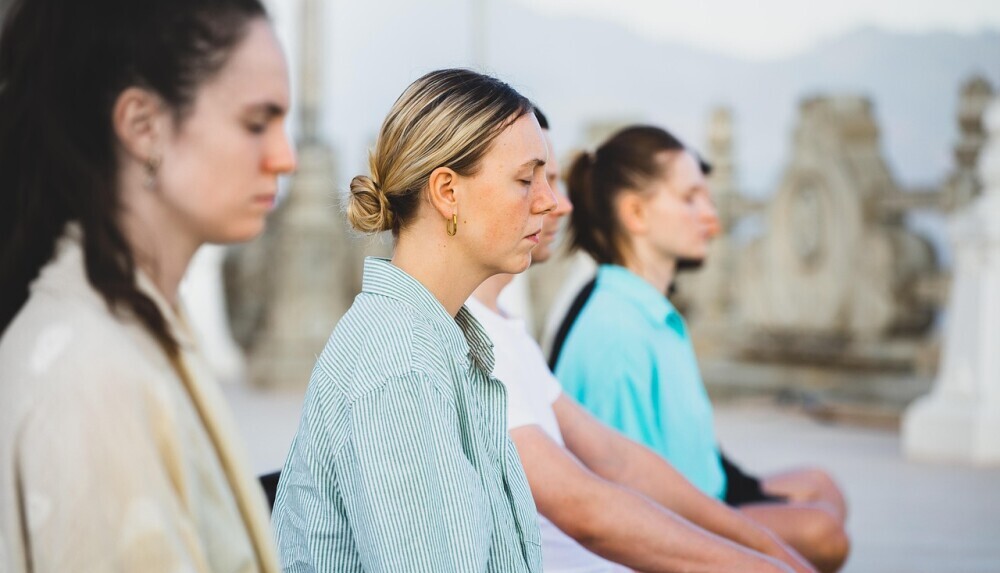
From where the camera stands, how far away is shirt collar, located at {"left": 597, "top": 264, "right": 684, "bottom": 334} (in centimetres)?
312

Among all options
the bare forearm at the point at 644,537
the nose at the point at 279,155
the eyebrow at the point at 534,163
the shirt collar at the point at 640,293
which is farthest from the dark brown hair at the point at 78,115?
the shirt collar at the point at 640,293

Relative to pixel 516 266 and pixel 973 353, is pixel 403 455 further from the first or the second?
pixel 973 353

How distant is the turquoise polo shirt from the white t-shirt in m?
0.55

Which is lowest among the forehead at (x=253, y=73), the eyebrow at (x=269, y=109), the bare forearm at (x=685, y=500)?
the bare forearm at (x=685, y=500)

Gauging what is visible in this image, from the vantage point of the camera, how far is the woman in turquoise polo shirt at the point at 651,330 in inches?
118

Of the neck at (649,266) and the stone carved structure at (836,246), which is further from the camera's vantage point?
the stone carved structure at (836,246)

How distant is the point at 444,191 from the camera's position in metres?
1.79

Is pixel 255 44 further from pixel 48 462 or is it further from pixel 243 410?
pixel 243 410

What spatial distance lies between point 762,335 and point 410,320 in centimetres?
864

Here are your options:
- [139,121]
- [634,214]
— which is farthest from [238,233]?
[634,214]

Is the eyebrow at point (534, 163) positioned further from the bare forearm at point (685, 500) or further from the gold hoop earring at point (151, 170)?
the bare forearm at point (685, 500)

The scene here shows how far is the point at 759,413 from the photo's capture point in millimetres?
9898

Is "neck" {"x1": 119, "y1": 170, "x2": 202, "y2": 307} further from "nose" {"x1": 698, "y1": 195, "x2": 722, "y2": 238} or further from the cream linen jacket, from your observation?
"nose" {"x1": 698, "y1": 195, "x2": 722, "y2": 238}

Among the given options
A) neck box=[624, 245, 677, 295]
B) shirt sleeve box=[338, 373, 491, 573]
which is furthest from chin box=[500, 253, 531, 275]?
neck box=[624, 245, 677, 295]
